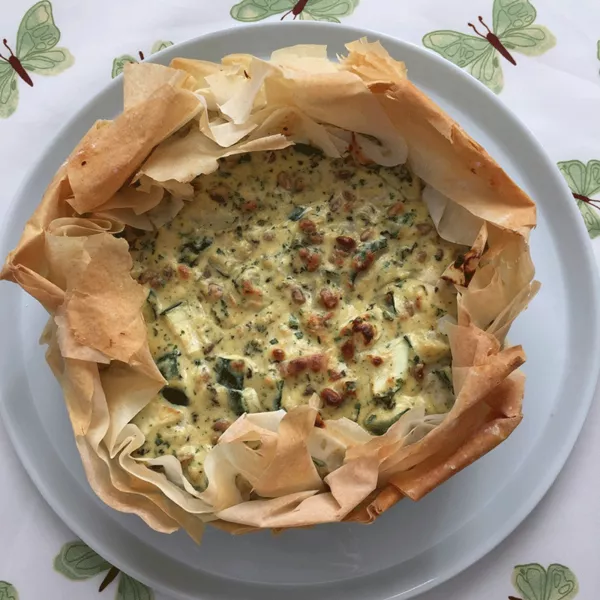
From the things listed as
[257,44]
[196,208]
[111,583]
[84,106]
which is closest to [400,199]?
[196,208]

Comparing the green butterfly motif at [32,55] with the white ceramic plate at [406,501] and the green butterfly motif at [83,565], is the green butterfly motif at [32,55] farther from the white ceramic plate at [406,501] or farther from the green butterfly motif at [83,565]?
the green butterfly motif at [83,565]

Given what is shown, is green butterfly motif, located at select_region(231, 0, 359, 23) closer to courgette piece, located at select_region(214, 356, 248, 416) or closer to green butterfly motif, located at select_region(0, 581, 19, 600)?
courgette piece, located at select_region(214, 356, 248, 416)

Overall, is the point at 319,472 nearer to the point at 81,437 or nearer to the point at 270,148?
the point at 81,437

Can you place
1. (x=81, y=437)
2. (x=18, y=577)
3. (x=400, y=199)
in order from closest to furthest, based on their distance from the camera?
(x=81, y=437) → (x=400, y=199) → (x=18, y=577)

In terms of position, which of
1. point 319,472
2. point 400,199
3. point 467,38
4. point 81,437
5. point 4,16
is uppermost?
point 4,16

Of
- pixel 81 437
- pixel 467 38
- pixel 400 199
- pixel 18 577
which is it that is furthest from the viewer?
pixel 467 38

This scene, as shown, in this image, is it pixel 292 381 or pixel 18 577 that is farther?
pixel 18 577

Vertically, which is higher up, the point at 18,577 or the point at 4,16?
the point at 4,16

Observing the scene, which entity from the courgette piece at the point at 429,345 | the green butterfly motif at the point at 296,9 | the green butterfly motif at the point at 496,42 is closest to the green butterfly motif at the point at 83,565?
the courgette piece at the point at 429,345
